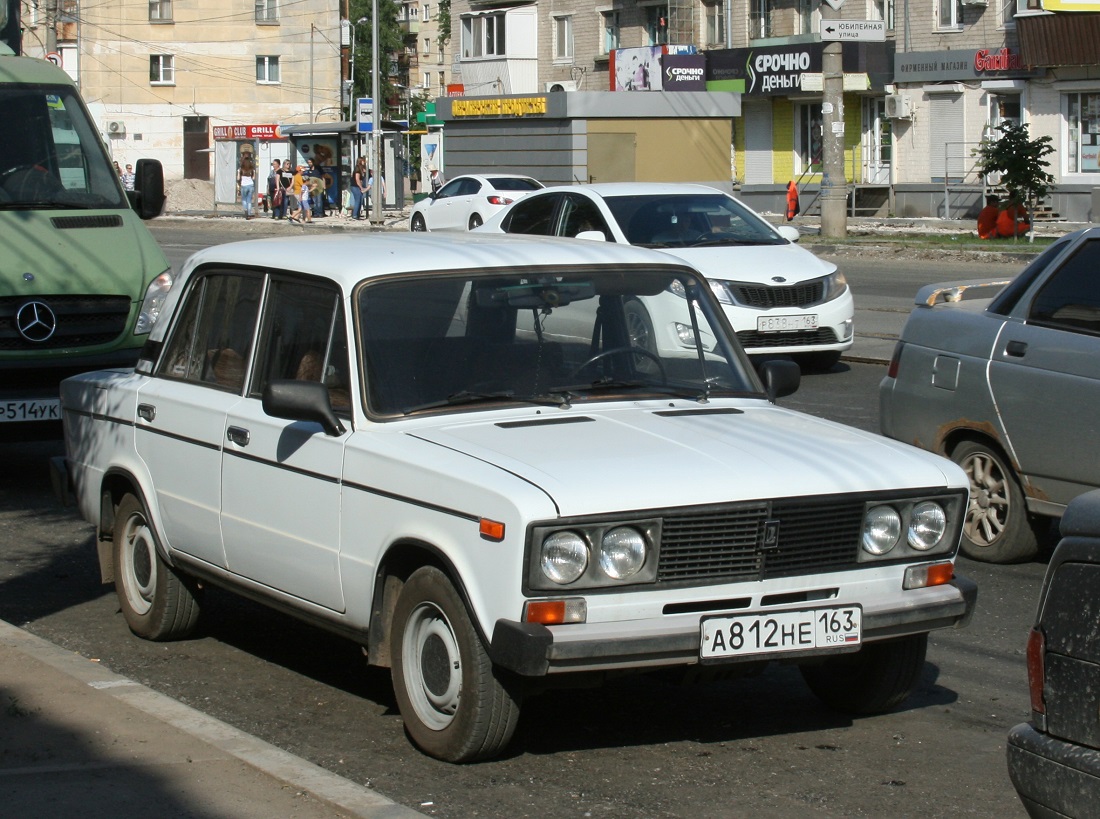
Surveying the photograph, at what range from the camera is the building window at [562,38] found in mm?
56406

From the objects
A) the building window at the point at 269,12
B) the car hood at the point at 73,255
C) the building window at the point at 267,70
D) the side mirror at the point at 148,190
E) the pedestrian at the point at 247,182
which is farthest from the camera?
the building window at the point at 269,12

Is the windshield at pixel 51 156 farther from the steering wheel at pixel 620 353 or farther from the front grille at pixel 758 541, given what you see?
the front grille at pixel 758 541

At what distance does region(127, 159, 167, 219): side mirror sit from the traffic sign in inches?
766

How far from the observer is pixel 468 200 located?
35094 mm

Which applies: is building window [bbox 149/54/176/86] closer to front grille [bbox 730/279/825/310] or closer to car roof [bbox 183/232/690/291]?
front grille [bbox 730/279/825/310]

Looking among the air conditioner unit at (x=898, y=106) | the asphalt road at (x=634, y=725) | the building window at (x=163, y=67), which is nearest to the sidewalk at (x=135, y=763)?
the asphalt road at (x=634, y=725)

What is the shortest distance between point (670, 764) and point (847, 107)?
140 ft

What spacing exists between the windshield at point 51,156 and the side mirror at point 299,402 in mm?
5825

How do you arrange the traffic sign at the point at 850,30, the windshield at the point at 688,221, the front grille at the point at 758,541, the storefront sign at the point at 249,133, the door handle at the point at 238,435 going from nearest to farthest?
the front grille at the point at 758,541, the door handle at the point at 238,435, the windshield at the point at 688,221, the traffic sign at the point at 850,30, the storefront sign at the point at 249,133

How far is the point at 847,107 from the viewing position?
150 feet

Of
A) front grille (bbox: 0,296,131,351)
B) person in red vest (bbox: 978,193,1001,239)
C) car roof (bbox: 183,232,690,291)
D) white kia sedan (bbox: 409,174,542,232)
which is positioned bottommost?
front grille (bbox: 0,296,131,351)

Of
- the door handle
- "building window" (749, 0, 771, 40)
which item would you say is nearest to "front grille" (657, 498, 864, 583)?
the door handle

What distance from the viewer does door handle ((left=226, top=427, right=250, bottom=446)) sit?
5.75 m

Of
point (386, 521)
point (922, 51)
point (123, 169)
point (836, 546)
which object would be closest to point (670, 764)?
point (836, 546)
